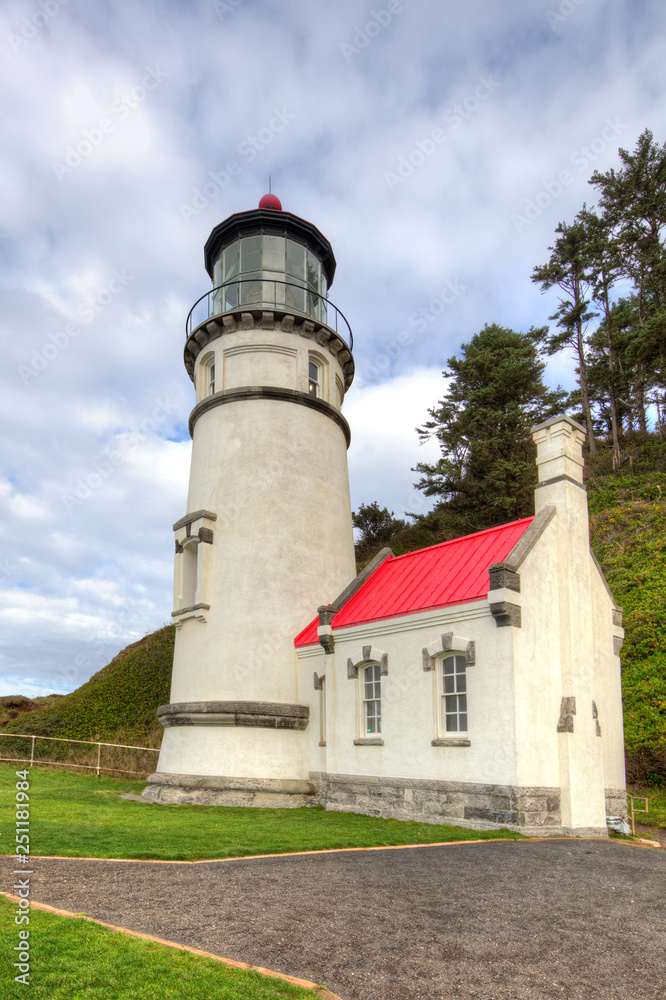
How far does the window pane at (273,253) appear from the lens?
67.7ft

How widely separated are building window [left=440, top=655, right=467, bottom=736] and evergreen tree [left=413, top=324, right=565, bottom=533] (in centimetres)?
1733

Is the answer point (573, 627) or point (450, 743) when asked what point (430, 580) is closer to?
point (573, 627)

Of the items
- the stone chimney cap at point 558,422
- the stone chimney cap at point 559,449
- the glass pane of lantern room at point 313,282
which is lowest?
the stone chimney cap at point 559,449

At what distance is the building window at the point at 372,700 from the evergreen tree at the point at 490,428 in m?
16.3

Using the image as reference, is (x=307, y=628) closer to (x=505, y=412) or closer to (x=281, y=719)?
(x=281, y=719)

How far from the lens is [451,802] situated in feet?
42.2

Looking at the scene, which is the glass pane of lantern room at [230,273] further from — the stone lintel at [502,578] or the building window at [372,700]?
the stone lintel at [502,578]

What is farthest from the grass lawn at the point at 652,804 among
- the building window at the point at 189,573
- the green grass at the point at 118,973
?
the green grass at the point at 118,973

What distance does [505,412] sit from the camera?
33.4m

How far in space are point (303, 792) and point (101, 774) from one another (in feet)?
28.8

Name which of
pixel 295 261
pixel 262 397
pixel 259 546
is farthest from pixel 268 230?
pixel 259 546

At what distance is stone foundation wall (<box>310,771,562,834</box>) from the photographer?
11922 millimetres

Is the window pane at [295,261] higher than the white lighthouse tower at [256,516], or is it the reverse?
the window pane at [295,261]

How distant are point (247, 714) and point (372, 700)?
11.0 feet
